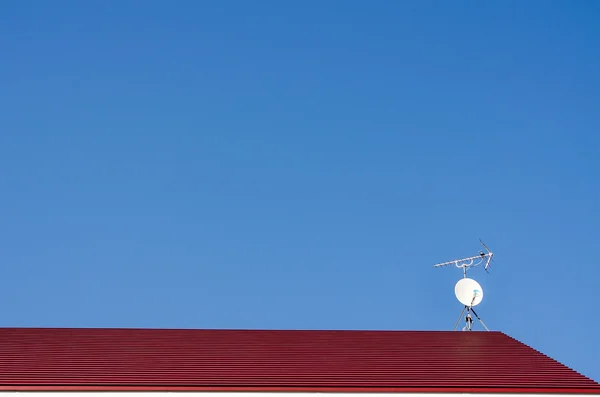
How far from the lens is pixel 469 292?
20.5 meters

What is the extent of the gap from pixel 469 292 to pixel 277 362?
6841 millimetres

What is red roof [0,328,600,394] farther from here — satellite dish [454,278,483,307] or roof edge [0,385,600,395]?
satellite dish [454,278,483,307]

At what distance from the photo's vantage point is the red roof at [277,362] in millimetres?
14359

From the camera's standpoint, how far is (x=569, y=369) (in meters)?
15.8

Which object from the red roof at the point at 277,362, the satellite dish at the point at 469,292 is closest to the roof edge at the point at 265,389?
the red roof at the point at 277,362

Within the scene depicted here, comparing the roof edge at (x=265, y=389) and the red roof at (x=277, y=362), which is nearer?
the roof edge at (x=265, y=389)

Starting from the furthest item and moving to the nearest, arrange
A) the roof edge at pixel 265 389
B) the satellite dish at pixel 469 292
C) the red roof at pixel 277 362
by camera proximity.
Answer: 1. the satellite dish at pixel 469 292
2. the red roof at pixel 277 362
3. the roof edge at pixel 265 389

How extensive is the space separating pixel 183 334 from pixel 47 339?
3028mm

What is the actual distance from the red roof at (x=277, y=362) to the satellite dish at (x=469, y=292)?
1.72m

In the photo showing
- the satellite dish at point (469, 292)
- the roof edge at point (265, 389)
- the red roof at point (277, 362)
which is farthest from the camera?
the satellite dish at point (469, 292)

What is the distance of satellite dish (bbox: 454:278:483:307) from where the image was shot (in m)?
20.4

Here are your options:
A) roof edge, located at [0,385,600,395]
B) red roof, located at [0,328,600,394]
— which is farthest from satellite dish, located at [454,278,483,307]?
roof edge, located at [0,385,600,395]

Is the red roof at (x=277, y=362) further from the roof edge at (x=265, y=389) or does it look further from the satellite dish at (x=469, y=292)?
the satellite dish at (x=469, y=292)

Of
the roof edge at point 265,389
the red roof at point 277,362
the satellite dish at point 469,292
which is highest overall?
the satellite dish at point 469,292
